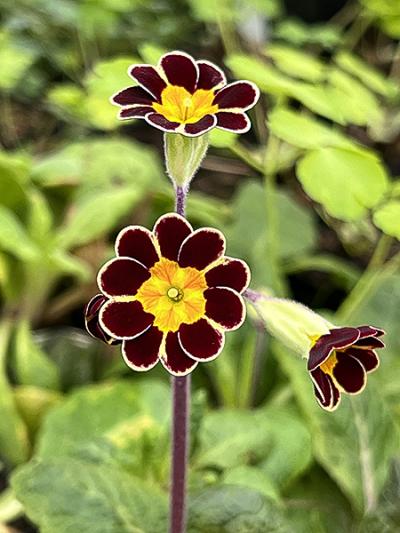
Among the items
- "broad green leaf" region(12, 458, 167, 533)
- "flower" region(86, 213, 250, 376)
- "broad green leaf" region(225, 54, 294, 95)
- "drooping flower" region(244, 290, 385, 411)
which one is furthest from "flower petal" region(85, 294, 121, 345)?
"broad green leaf" region(225, 54, 294, 95)

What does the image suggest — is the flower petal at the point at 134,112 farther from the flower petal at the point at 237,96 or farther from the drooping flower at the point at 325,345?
the drooping flower at the point at 325,345

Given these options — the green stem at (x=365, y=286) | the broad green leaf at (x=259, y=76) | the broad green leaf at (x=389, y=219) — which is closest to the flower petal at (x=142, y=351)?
the broad green leaf at (x=389, y=219)

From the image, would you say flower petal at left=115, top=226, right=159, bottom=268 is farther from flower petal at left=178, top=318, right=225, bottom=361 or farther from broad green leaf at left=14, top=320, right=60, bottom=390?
broad green leaf at left=14, top=320, right=60, bottom=390

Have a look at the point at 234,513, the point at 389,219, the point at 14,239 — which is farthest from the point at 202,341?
the point at 14,239

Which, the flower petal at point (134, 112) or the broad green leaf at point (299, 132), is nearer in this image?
the flower petal at point (134, 112)

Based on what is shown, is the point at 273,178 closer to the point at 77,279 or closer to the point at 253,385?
the point at 77,279

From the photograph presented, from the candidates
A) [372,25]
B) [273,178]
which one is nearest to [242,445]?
[273,178]

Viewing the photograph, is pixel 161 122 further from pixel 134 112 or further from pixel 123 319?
pixel 123 319
